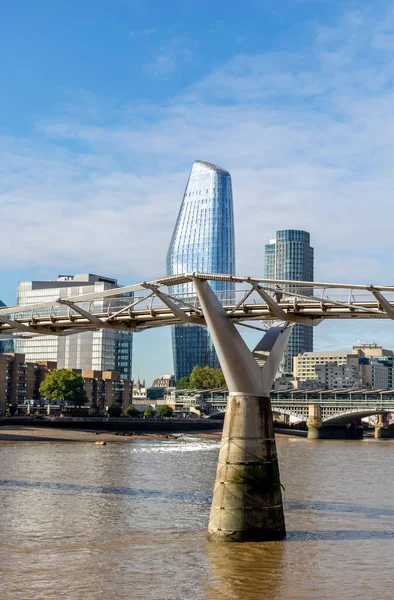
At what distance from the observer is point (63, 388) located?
588ft

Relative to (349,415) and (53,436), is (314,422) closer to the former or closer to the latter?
(349,415)

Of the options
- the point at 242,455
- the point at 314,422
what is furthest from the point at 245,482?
the point at 314,422

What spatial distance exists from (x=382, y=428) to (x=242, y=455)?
162267mm

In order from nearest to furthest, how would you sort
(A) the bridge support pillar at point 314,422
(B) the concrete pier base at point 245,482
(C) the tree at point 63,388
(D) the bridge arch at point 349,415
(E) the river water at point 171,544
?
(E) the river water at point 171,544, (B) the concrete pier base at point 245,482, (D) the bridge arch at point 349,415, (A) the bridge support pillar at point 314,422, (C) the tree at point 63,388

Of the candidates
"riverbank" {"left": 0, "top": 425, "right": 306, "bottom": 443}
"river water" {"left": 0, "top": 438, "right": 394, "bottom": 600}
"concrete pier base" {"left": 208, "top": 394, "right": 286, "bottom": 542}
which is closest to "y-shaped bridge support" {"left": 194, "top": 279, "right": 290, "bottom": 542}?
"concrete pier base" {"left": 208, "top": 394, "right": 286, "bottom": 542}

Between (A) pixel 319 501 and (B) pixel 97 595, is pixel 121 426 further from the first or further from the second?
(B) pixel 97 595

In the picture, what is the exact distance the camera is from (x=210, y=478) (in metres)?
64.4

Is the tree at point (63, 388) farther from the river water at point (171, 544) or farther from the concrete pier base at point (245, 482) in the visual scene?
the concrete pier base at point (245, 482)

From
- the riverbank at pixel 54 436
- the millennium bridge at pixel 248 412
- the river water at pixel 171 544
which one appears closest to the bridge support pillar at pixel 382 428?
the riverbank at pixel 54 436

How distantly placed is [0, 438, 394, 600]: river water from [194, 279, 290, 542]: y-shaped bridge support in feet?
3.10

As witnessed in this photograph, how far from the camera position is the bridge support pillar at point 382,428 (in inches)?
7510

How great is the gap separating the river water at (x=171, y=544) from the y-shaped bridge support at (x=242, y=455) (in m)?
0.95

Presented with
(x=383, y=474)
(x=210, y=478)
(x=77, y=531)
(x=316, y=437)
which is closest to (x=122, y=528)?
(x=77, y=531)

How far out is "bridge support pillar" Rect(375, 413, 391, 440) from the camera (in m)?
191
